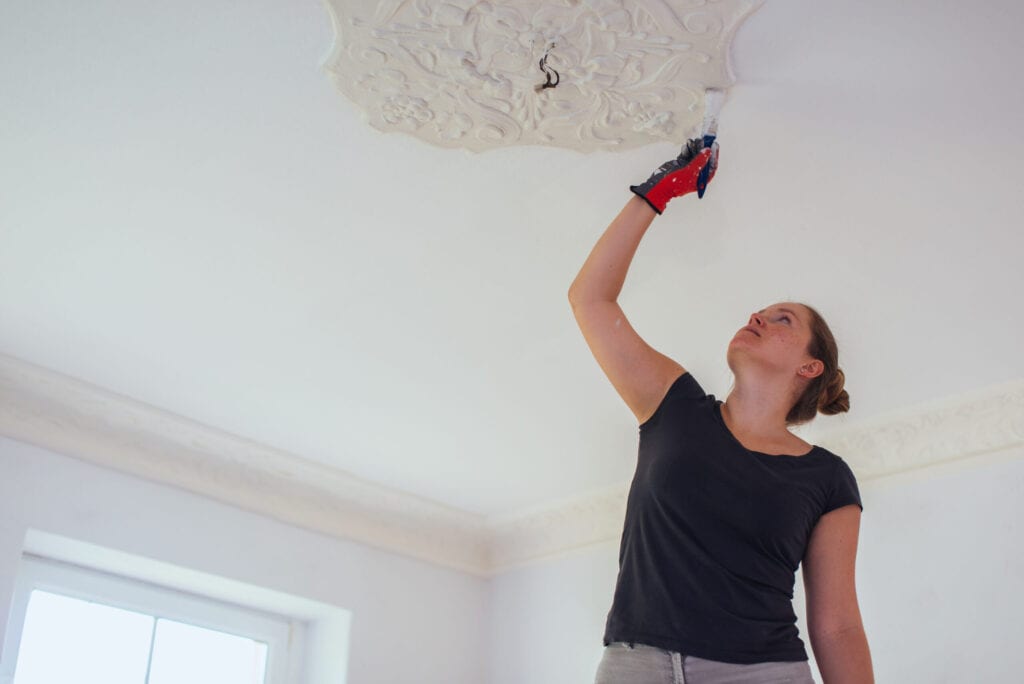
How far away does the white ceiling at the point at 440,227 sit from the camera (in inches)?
79.2

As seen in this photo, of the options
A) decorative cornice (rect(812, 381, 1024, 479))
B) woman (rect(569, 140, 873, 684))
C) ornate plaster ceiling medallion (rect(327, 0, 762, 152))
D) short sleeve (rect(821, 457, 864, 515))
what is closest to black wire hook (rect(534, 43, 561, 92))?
ornate plaster ceiling medallion (rect(327, 0, 762, 152))

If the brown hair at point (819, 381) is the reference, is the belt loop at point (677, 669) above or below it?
below

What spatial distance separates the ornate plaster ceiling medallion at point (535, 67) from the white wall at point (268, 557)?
1570 mm

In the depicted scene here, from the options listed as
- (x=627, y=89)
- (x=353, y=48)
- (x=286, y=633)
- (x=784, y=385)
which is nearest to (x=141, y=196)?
(x=353, y=48)

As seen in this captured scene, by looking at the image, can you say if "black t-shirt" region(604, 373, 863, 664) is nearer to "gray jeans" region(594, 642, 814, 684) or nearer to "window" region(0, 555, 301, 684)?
"gray jeans" region(594, 642, 814, 684)

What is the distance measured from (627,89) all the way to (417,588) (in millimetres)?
2314

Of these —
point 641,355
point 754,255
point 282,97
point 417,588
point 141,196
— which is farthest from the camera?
point 417,588

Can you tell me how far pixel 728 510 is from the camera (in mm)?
1296

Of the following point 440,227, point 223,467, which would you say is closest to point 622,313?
point 440,227

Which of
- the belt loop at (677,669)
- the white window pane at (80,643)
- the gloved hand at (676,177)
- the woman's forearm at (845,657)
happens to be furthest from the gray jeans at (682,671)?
the white window pane at (80,643)

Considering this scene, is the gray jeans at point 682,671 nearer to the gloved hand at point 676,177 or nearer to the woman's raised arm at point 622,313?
the woman's raised arm at point 622,313

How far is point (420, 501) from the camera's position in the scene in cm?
374

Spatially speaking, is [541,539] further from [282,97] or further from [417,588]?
[282,97]

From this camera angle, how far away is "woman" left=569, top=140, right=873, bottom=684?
4.02 feet
